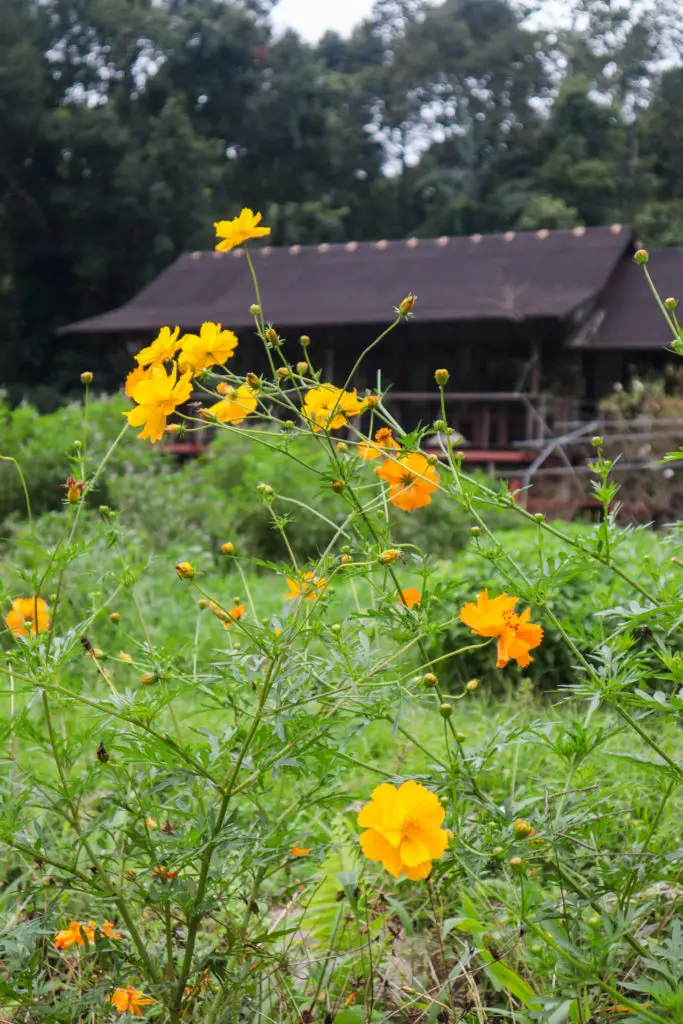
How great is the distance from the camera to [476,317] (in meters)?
11.7

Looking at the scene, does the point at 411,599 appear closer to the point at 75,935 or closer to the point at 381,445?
the point at 381,445

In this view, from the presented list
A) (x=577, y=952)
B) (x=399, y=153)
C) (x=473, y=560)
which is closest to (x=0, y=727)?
(x=577, y=952)

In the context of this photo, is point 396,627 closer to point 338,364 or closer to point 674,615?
point 674,615

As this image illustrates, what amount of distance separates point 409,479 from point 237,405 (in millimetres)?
218

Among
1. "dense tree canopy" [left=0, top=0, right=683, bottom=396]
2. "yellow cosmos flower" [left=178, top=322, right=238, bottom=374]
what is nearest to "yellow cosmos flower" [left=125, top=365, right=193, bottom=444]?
"yellow cosmos flower" [left=178, top=322, right=238, bottom=374]

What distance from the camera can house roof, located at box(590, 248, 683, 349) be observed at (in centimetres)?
1263

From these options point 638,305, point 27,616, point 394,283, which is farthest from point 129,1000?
point 638,305

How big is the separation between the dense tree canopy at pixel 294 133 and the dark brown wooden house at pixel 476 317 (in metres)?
7.48

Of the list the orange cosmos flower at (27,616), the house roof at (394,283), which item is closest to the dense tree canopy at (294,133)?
the house roof at (394,283)

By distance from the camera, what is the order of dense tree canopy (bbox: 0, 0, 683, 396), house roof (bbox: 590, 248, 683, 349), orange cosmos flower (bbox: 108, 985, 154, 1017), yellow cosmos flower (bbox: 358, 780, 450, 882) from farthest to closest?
dense tree canopy (bbox: 0, 0, 683, 396) < house roof (bbox: 590, 248, 683, 349) < orange cosmos flower (bbox: 108, 985, 154, 1017) < yellow cosmos flower (bbox: 358, 780, 450, 882)

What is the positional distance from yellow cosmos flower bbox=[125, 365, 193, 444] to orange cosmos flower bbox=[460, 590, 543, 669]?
1.31 feet

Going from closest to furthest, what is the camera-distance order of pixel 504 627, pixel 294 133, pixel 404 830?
pixel 404 830
pixel 504 627
pixel 294 133

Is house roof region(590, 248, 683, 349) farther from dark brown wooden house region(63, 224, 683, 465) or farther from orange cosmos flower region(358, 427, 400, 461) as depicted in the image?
orange cosmos flower region(358, 427, 400, 461)

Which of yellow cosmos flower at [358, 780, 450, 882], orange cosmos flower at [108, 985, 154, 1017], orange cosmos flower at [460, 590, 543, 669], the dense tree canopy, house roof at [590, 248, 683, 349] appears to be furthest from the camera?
the dense tree canopy
